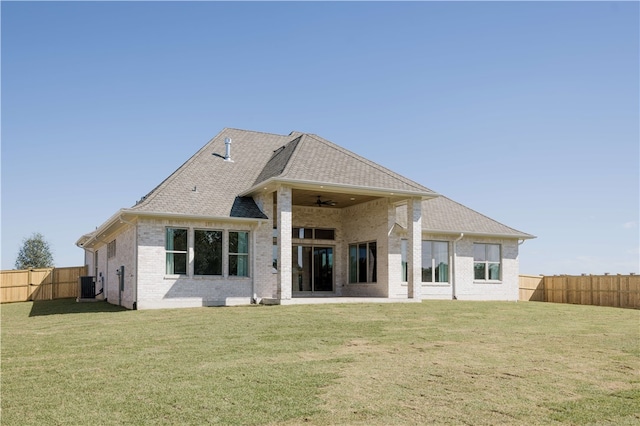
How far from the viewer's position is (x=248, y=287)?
20031mm

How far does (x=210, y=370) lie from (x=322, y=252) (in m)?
16.7

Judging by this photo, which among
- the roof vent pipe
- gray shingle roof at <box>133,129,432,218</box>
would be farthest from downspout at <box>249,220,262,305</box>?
the roof vent pipe

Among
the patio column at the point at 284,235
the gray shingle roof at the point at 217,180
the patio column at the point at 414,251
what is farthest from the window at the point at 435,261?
the gray shingle roof at the point at 217,180

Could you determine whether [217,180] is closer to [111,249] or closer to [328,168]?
[328,168]

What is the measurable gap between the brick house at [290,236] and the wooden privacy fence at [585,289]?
11.8 feet

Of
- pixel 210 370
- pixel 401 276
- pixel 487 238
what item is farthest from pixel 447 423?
pixel 487 238

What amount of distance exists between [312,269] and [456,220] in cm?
702

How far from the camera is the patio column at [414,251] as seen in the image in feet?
67.8

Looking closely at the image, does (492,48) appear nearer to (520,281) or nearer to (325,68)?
(325,68)

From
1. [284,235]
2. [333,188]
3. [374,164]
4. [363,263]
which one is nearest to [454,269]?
[363,263]

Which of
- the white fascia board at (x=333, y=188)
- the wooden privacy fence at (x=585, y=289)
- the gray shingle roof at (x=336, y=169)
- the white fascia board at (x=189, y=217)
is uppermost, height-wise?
the gray shingle roof at (x=336, y=169)

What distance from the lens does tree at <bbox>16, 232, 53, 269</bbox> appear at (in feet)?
186

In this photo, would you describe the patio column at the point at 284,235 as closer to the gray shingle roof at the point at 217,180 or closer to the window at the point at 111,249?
the gray shingle roof at the point at 217,180

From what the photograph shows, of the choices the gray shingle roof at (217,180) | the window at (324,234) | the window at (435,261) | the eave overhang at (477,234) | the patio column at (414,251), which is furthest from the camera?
the window at (324,234)
